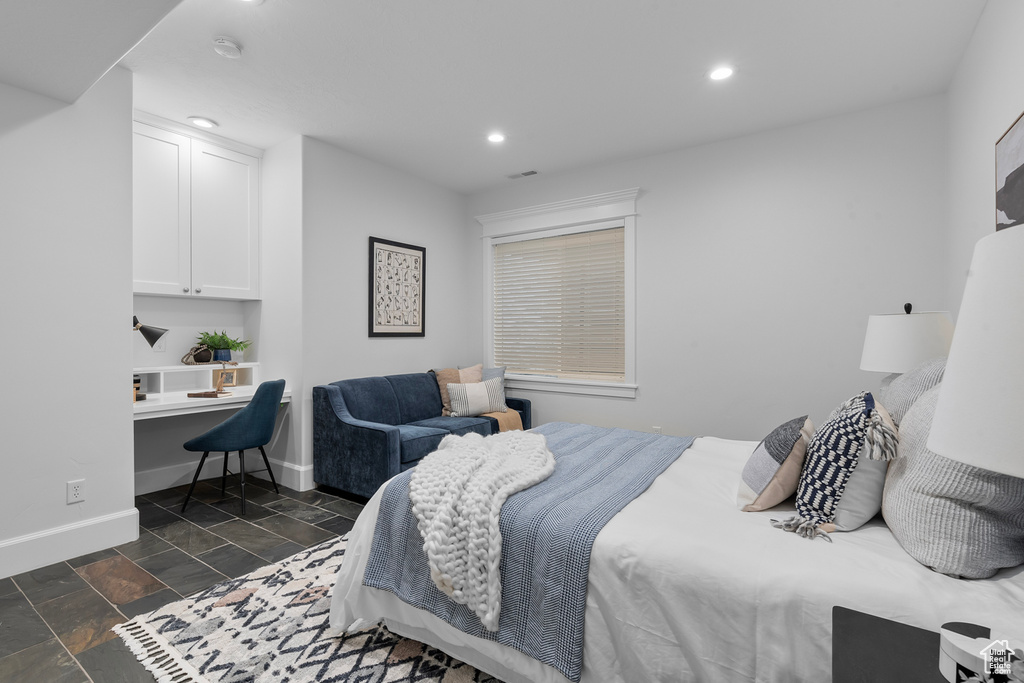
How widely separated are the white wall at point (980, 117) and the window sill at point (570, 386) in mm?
2270

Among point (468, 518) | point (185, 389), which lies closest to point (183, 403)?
point (185, 389)

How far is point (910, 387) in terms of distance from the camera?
5.59 feet

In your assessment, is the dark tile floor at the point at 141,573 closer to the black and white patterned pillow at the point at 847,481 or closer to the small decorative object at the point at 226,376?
the small decorative object at the point at 226,376

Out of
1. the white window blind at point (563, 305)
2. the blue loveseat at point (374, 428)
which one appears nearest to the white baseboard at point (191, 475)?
the blue loveseat at point (374, 428)

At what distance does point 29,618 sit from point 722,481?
2.97 meters

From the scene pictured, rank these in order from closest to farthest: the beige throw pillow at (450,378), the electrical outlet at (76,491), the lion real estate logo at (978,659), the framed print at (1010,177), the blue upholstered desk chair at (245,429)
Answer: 1. the lion real estate logo at (978,659)
2. the framed print at (1010,177)
3. the electrical outlet at (76,491)
4. the blue upholstered desk chair at (245,429)
5. the beige throw pillow at (450,378)

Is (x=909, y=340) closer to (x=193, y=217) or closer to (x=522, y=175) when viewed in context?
(x=522, y=175)

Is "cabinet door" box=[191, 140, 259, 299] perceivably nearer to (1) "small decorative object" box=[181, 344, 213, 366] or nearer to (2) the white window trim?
(1) "small decorative object" box=[181, 344, 213, 366]

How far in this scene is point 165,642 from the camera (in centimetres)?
193

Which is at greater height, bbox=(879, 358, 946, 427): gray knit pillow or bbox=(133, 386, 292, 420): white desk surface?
bbox=(879, 358, 946, 427): gray knit pillow

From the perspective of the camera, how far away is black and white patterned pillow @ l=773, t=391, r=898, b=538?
57.9 inches

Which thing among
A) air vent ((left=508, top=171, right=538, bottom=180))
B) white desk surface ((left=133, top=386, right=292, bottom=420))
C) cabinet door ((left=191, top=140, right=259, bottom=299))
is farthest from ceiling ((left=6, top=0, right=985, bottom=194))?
white desk surface ((left=133, top=386, right=292, bottom=420))

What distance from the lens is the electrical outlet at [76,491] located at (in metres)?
2.68

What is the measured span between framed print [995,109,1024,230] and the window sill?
8.46 feet
